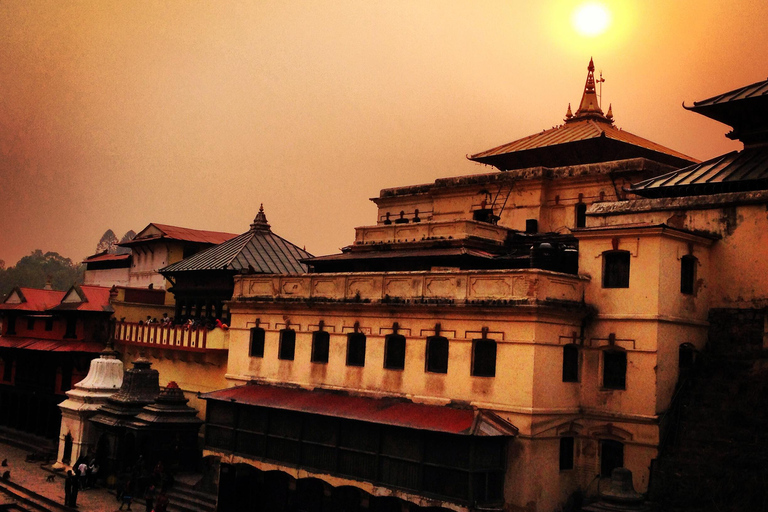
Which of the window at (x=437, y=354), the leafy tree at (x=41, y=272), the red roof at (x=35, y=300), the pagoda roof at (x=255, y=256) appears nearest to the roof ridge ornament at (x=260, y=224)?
the pagoda roof at (x=255, y=256)

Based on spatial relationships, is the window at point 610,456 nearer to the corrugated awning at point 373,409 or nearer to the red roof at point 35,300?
the corrugated awning at point 373,409

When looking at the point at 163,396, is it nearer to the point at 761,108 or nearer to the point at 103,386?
the point at 103,386

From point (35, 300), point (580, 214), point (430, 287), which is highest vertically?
point (580, 214)

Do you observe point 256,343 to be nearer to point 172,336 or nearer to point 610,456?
point 172,336

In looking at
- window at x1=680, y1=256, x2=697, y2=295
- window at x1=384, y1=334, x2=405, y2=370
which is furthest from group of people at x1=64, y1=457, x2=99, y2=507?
window at x1=680, y1=256, x2=697, y2=295

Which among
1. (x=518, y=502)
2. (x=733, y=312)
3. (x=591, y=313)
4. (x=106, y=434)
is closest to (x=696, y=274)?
(x=733, y=312)

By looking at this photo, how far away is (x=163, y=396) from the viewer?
1565 inches

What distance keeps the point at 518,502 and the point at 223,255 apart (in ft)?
Answer: 83.1

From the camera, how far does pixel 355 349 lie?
111ft

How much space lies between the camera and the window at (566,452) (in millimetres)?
29328

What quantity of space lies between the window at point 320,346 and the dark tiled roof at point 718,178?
12.7 meters

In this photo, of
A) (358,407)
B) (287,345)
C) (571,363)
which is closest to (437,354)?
(358,407)

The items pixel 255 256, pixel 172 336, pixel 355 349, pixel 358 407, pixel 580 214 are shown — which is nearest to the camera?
pixel 358 407

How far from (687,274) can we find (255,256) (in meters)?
25.1
